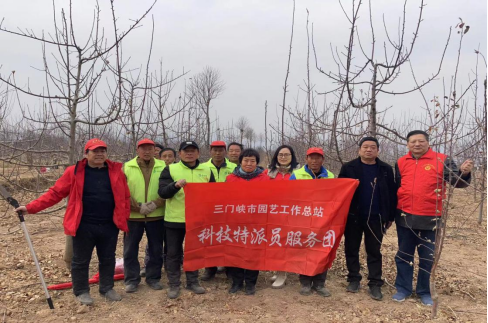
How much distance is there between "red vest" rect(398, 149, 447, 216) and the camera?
11.2 ft

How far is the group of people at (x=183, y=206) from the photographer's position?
342 centimetres

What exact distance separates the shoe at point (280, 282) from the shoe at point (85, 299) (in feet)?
6.66

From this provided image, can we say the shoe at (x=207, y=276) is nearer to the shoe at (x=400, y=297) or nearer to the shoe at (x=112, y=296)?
the shoe at (x=112, y=296)

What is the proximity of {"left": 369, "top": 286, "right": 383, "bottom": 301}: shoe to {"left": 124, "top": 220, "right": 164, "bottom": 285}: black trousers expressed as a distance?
246 cm

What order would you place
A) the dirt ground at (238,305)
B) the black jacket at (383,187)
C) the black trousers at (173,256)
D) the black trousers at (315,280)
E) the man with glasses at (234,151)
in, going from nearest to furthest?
the dirt ground at (238,305), the black jacket at (383,187), the black trousers at (173,256), the black trousers at (315,280), the man with glasses at (234,151)

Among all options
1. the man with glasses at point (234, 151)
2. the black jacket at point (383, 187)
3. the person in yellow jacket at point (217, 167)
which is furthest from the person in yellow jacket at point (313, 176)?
the man with glasses at point (234, 151)

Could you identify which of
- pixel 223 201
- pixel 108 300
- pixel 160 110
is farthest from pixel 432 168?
pixel 160 110

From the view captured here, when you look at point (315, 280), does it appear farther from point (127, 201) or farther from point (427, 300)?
point (127, 201)

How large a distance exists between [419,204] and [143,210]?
9.69ft

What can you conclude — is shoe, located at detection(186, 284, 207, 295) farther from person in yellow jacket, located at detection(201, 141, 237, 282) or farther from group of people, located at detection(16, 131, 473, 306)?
person in yellow jacket, located at detection(201, 141, 237, 282)

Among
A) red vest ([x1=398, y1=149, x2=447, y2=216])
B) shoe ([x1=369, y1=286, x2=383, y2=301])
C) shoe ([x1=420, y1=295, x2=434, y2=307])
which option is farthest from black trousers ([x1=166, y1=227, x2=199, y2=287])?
shoe ([x1=420, y1=295, x2=434, y2=307])

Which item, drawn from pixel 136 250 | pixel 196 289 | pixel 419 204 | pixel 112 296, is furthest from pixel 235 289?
pixel 419 204

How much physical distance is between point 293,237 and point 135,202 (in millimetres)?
1839

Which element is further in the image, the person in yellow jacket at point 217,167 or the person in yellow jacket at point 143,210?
the person in yellow jacket at point 217,167
